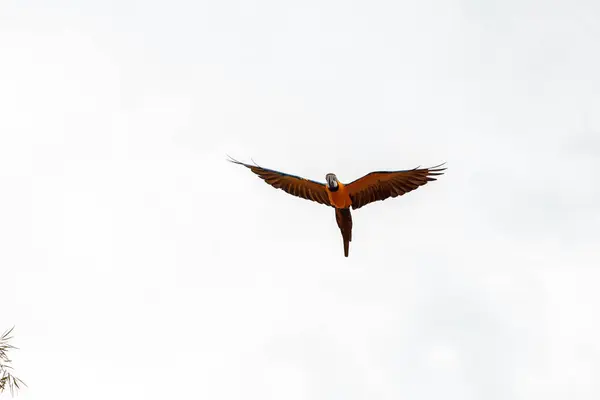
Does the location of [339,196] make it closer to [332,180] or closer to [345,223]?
[332,180]

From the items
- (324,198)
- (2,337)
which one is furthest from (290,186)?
(2,337)

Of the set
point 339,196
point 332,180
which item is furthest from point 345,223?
point 332,180

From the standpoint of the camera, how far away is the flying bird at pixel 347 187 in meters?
20.8

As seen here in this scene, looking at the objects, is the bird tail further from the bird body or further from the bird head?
the bird head

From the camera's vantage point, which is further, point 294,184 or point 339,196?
point 294,184

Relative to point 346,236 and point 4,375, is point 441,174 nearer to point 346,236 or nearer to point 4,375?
point 346,236

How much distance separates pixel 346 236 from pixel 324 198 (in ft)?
4.27

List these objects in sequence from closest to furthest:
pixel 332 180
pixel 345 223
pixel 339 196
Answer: pixel 332 180
pixel 339 196
pixel 345 223

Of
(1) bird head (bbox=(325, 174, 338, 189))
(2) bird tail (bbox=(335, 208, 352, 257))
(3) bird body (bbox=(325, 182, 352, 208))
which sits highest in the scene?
(1) bird head (bbox=(325, 174, 338, 189))

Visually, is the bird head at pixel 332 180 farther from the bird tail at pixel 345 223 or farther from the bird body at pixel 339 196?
the bird tail at pixel 345 223

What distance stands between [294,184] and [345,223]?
192cm

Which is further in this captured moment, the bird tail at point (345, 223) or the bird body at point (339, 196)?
the bird tail at point (345, 223)

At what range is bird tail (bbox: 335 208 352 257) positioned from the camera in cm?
2200

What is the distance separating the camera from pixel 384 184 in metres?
21.5
